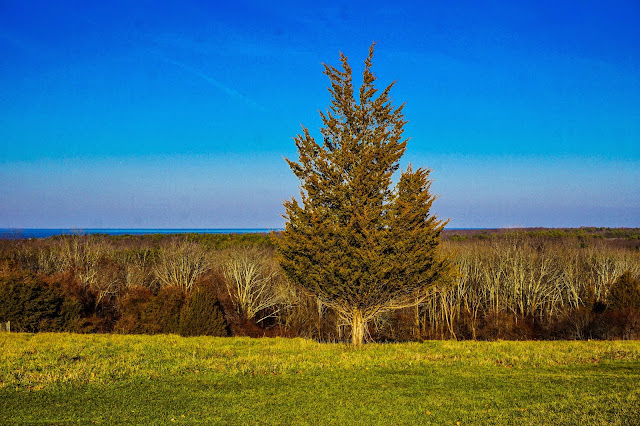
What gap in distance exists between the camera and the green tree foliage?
19.8 m

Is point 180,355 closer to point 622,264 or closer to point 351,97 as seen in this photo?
point 351,97

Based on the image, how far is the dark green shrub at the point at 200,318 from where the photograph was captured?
30.8 m

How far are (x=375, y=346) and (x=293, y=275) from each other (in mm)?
4830

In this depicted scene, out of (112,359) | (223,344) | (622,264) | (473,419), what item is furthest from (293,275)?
(622,264)

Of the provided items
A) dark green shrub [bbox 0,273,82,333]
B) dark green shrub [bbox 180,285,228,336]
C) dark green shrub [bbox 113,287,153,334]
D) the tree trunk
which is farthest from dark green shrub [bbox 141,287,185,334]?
the tree trunk

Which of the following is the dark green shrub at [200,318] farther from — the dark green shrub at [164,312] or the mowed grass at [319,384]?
the mowed grass at [319,384]

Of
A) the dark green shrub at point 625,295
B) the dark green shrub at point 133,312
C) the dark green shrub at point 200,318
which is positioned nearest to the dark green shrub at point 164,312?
the dark green shrub at point 133,312

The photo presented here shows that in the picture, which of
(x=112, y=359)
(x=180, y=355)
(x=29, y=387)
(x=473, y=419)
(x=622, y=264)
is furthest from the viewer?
(x=622, y=264)

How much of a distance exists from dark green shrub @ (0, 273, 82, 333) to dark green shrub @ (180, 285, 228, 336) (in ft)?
31.1

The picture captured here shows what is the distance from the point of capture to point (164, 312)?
114ft

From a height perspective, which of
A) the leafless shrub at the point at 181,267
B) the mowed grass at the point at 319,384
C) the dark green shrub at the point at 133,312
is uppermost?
the leafless shrub at the point at 181,267

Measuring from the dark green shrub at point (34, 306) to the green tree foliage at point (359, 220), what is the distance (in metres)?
21.9

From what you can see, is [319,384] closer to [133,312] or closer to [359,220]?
[359,220]

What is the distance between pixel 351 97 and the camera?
21.2 metres
